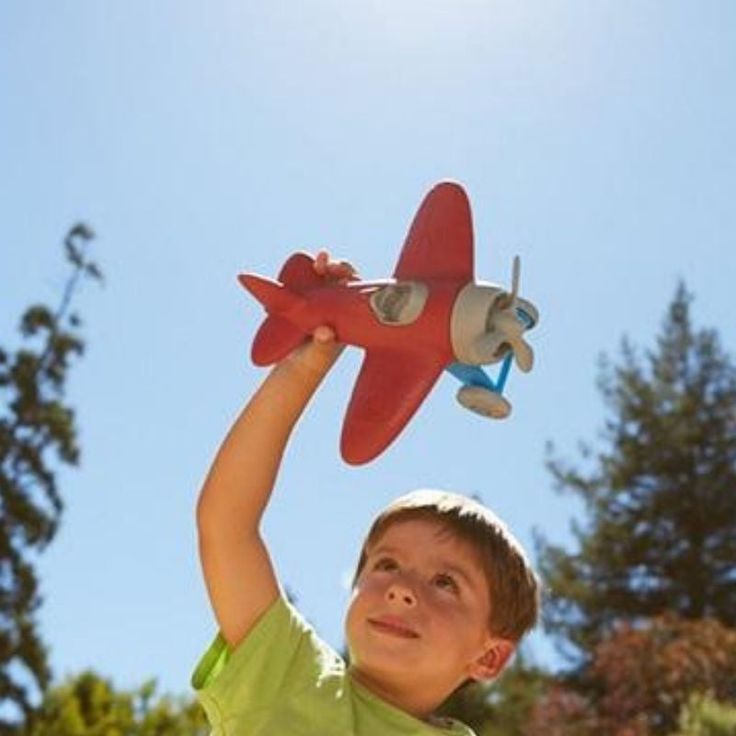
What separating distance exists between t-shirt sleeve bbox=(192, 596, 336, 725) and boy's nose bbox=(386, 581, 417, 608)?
0.18 m

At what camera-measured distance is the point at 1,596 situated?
58.3 ft

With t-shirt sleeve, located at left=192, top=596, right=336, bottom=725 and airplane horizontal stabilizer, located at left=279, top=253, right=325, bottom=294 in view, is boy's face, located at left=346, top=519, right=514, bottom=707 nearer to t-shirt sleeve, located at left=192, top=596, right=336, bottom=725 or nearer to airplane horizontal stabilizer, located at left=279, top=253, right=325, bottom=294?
t-shirt sleeve, located at left=192, top=596, right=336, bottom=725

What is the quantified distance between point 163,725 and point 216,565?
19.0m

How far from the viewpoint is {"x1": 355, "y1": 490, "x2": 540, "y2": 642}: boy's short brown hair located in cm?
254

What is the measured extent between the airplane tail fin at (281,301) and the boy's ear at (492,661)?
0.62 m

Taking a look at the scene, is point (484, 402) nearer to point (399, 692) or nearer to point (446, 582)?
point (446, 582)

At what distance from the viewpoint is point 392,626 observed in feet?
7.86

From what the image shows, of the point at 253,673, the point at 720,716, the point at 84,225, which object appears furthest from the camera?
the point at 84,225

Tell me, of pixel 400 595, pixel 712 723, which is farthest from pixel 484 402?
pixel 712 723

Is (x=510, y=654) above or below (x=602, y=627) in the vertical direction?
below

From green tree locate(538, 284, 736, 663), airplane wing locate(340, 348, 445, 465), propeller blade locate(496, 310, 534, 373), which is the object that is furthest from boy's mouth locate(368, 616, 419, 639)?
green tree locate(538, 284, 736, 663)

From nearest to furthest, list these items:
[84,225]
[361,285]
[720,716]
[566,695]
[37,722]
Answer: [361,285]
[720,716]
[37,722]
[84,225]
[566,695]

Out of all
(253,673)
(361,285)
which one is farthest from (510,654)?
(361,285)

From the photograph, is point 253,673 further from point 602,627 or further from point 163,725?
point 602,627
